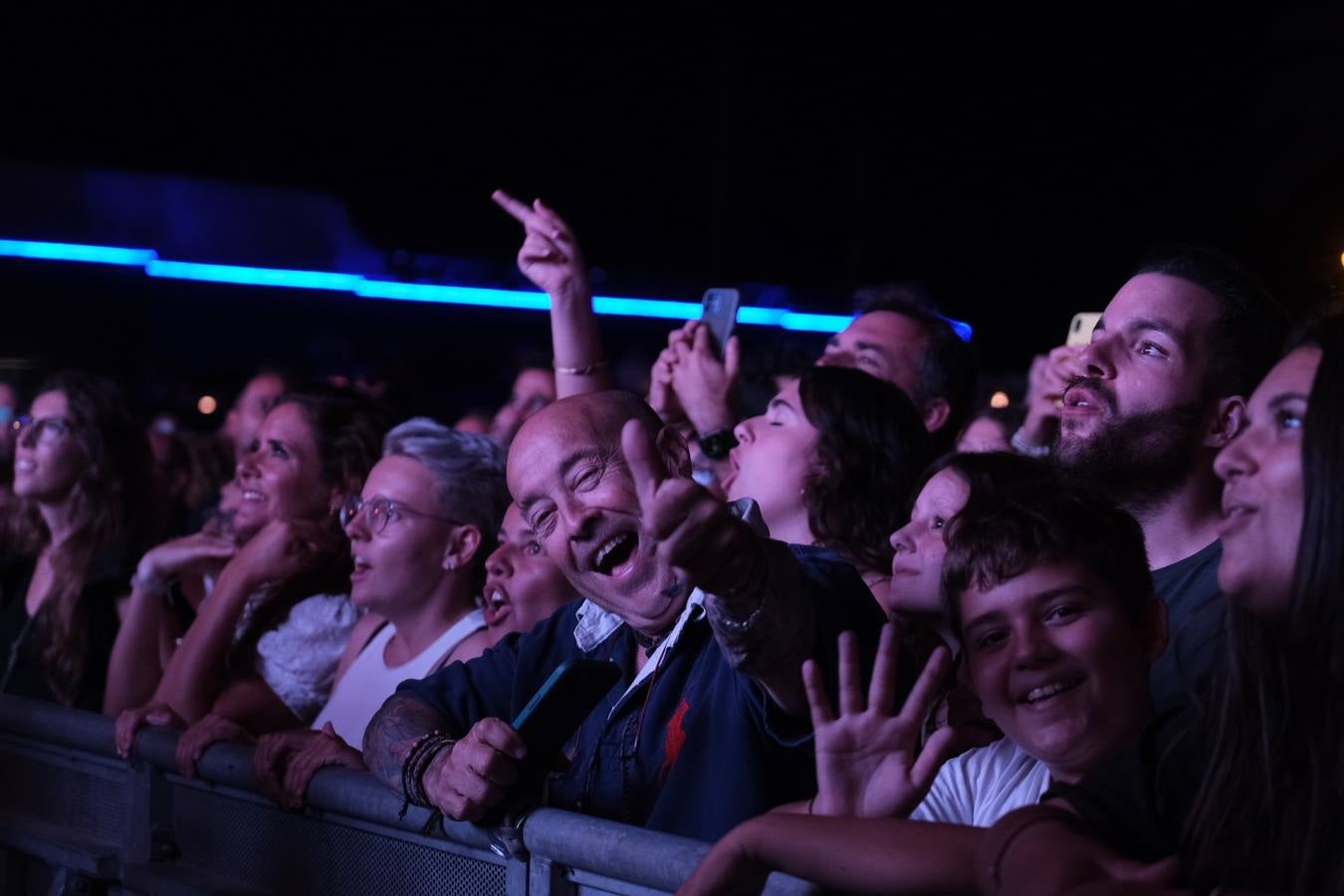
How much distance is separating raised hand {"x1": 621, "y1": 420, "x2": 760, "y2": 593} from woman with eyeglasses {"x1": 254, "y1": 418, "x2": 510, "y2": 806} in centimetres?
142

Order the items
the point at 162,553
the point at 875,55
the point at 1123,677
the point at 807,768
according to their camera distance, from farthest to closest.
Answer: the point at 875,55
the point at 162,553
the point at 807,768
the point at 1123,677

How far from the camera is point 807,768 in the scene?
6.14ft

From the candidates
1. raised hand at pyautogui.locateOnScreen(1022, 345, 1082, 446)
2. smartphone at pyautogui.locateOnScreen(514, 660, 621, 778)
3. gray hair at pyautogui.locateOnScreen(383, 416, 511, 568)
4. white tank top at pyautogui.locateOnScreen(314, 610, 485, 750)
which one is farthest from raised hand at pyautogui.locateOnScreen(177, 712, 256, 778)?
raised hand at pyautogui.locateOnScreen(1022, 345, 1082, 446)

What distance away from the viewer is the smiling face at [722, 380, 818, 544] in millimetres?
2709

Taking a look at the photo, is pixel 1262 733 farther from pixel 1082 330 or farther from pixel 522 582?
pixel 1082 330

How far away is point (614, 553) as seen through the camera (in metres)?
2.06

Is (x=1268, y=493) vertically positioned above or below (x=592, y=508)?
below

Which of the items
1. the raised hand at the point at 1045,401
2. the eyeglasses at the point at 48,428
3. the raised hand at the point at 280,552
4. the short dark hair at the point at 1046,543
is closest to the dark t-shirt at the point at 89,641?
the eyeglasses at the point at 48,428

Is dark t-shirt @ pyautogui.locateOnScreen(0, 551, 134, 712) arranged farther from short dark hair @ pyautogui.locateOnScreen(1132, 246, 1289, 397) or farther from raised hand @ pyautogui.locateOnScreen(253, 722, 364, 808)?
short dark hair @ pyautogui.locateOnScreen(1132, 246, 1289, 397)

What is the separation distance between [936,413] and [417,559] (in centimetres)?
123

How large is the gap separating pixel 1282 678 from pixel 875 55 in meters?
8.90

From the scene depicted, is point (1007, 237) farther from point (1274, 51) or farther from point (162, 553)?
point (162, 553)

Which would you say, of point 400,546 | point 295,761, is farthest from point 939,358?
point 295,761

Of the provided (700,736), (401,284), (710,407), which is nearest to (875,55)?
(401,284)
